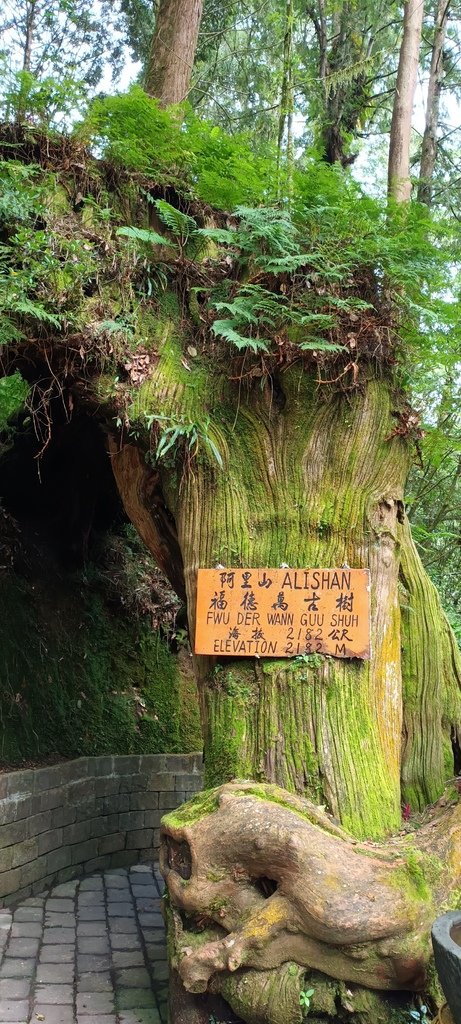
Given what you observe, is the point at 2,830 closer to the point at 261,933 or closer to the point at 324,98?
the point at 261,933

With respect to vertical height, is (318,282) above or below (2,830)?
above

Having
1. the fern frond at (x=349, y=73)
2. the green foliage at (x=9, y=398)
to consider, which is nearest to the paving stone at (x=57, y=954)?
the green foliage at (x=9, y=398)

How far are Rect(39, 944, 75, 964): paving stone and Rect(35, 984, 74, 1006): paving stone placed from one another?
0.33m

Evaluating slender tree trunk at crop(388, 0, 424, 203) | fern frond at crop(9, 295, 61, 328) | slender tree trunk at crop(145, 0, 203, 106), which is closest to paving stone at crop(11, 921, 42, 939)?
fern frond at crop(9, 295, 61, 328)

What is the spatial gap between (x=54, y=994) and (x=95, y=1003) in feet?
0.80

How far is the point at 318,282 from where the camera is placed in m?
4.29

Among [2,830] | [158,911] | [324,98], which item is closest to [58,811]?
[2,830]

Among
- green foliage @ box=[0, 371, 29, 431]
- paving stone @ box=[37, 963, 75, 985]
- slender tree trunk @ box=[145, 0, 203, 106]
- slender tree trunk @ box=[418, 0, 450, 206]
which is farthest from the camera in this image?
slender tree trunk @ box=[418, 0, 450, 206]

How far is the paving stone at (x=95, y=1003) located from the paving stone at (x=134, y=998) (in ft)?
0.16

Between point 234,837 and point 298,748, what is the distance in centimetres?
64

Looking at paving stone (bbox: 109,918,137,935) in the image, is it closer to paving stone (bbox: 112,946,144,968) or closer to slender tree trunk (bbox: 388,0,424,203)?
paving stone (bbox: 112,946,144,968)

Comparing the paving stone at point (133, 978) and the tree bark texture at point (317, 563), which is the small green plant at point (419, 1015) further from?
the paving stone at point (133, 978)

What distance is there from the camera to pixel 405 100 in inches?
332

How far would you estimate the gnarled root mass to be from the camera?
3178 millimetres
